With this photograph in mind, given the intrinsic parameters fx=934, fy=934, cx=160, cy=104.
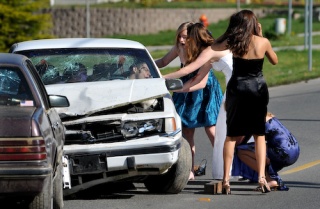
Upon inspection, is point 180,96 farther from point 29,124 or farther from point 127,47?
point 29,124

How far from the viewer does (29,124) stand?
20.8 feet

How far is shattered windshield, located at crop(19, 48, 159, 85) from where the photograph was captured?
30.1 feet

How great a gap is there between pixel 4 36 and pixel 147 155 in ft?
93.1

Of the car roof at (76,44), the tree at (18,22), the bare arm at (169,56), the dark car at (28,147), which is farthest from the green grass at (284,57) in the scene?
the dark car at (28,147)

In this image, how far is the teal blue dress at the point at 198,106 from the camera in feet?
32.4

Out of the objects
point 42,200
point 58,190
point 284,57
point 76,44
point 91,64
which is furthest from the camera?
point 284,57

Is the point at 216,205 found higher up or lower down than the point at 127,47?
lower down

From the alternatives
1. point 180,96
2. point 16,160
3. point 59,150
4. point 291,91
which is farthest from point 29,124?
point 291,91

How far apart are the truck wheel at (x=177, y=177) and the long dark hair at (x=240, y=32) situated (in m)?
1.05

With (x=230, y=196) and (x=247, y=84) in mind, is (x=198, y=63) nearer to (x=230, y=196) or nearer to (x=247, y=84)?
(x=247, y=84)

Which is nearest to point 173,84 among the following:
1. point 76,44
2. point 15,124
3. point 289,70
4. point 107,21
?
point 76,44

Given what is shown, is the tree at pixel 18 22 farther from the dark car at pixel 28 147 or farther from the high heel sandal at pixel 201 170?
the dark car at pixel 28 147

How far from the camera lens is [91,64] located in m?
9.24

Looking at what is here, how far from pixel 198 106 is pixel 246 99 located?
134 centimetres
